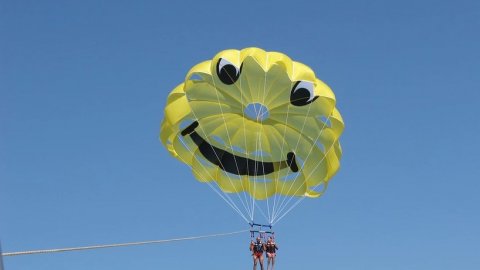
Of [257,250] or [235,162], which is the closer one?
[257,250]

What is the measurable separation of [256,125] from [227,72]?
271 centimetres

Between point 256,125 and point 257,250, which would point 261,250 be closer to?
point 257,250

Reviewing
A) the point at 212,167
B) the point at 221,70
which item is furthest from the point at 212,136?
the point at 221,70

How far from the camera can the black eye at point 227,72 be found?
59.4ft

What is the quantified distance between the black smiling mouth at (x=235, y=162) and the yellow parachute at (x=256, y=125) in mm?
34

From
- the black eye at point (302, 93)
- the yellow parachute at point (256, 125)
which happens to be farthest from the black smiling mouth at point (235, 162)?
the black eye at point (302, 93)

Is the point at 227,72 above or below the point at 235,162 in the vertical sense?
above

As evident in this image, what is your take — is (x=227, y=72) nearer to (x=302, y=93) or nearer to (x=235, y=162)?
(x=302, y=93)

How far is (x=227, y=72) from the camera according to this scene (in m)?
18.2

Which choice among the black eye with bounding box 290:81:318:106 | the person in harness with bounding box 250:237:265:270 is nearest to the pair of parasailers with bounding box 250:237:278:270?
the person in harness with bounding box 250:237:265:270

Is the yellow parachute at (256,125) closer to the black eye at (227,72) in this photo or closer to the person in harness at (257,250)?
the black eye at (227,72)

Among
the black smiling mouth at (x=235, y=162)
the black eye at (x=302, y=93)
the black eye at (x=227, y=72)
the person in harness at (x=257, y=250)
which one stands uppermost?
the black eye at (x=227, y=72)

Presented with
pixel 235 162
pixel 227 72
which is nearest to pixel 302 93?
pixel 227 72

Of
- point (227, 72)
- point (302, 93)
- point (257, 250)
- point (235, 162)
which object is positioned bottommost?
point (257, 250)
